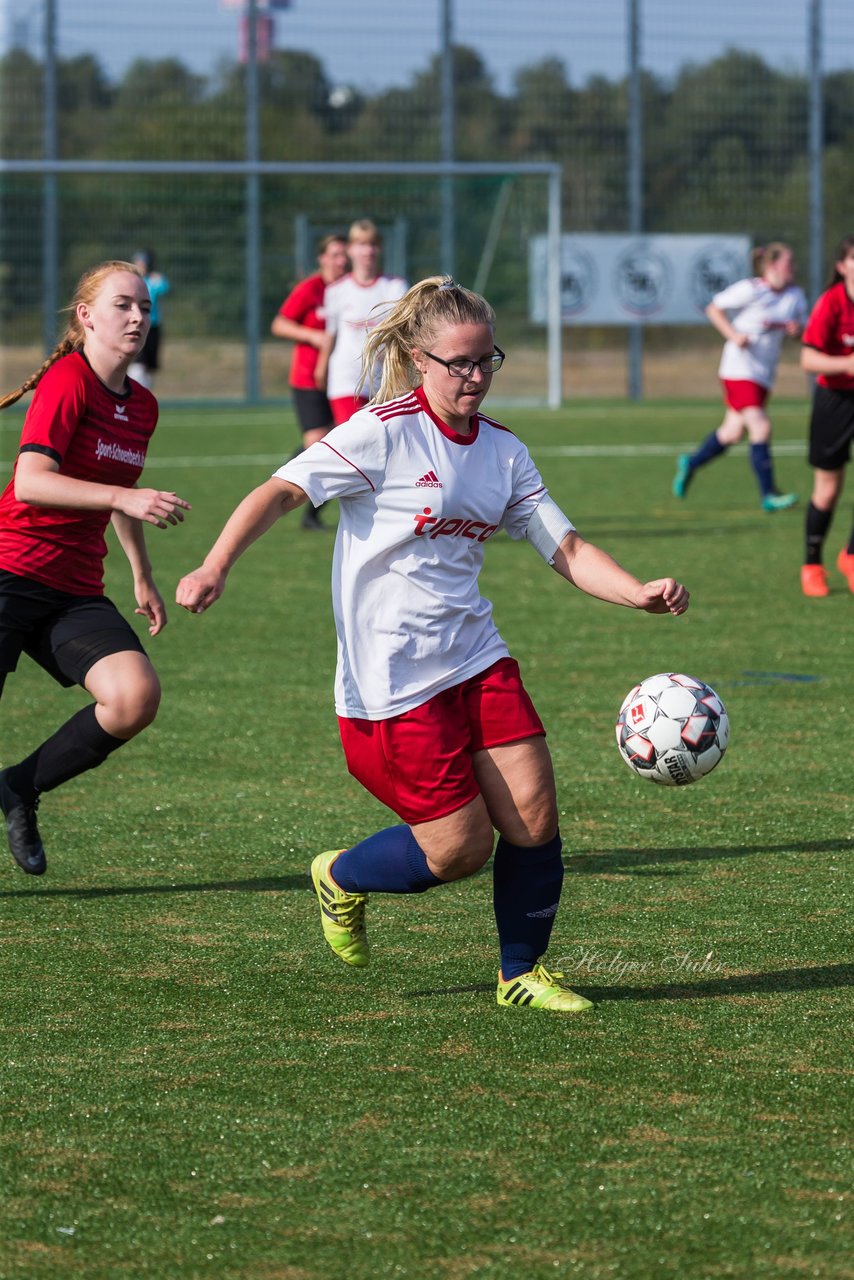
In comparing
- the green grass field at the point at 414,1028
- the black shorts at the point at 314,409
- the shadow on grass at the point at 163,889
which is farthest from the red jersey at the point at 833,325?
the shadow on grass at the point at 163,889

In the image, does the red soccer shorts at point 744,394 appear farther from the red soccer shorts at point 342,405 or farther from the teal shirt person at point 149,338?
the teal shirt person at point 149,338

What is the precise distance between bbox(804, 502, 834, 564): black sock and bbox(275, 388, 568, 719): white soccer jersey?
664 cm

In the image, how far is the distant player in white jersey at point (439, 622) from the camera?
415cm

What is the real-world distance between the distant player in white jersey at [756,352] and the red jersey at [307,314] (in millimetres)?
3300

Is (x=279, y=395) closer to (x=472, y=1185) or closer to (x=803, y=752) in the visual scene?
(x=803, y=752)

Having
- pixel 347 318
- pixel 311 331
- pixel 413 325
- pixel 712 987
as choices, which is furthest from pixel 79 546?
pixel 311 331

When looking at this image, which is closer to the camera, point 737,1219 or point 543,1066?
point 737,1219

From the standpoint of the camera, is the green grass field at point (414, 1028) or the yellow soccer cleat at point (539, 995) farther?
the yellow soccer cleat at point (539, 995)

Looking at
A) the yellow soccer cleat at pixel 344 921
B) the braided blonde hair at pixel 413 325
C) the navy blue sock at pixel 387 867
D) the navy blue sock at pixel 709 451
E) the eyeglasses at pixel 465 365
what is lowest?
the yellow soccer cleat at pixel 344 921

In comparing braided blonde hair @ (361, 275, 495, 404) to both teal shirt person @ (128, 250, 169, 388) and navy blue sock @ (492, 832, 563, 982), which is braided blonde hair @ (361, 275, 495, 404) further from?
teal shirt person @ (128, 250, 169, 388)

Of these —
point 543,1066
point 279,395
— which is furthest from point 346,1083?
point 279,395

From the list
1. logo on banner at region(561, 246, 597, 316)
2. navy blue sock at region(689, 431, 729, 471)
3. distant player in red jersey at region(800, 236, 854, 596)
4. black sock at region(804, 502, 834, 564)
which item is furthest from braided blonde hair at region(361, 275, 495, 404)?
logo on banner at region(561, 246, 597, 316)

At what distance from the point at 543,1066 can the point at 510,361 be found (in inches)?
1110

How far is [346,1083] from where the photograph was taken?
3.74m
